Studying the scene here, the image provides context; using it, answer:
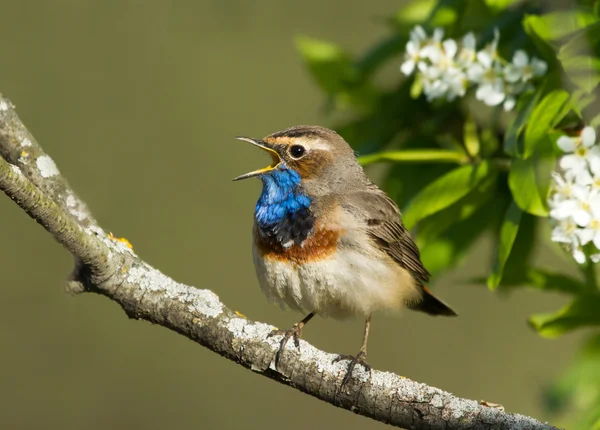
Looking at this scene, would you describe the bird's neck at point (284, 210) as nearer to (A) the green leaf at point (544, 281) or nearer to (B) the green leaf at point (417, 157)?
(B) the green leaf at point (417, 157)

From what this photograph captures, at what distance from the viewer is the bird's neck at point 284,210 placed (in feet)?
13.0

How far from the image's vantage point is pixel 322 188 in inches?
164

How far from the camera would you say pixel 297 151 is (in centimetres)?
420

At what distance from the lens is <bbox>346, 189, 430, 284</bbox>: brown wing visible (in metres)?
4.11

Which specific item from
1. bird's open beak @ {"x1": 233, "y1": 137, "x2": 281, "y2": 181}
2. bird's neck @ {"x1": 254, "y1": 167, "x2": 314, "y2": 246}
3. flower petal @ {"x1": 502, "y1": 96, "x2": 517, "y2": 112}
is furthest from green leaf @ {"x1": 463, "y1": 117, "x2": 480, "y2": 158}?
bird's open beak @ {"x1": 233, "y1": 137, "x2": 281, "y2": 181}

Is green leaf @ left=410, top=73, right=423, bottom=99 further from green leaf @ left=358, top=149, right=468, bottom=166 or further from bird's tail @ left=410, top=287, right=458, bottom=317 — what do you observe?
bird's tail @ left=410, top=287, right=458, bottom=317

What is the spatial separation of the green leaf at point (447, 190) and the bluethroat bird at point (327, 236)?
0.58m

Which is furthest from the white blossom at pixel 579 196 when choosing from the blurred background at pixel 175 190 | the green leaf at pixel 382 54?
the blurred background at pixel 175 190

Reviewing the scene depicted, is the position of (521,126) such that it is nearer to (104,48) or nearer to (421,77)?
(421,77)

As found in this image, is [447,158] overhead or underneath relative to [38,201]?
overhead

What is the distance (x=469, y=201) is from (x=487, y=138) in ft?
1.10

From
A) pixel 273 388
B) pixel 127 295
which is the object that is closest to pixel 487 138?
pixel 127 295

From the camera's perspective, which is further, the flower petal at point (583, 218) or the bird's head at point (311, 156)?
the bird's head at point (311, 156)

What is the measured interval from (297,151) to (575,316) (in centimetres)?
155
